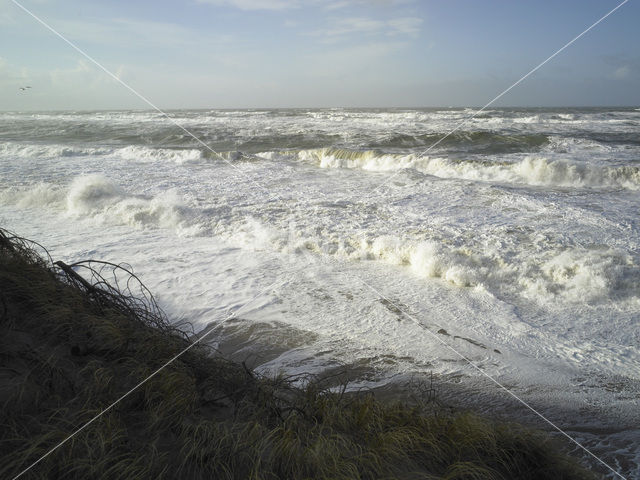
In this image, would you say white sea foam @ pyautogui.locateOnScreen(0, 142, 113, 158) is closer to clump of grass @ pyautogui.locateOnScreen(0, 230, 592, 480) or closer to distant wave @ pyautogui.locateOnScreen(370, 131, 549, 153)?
distant wave @ pyautogui.locateOnScreen(370, 131, 549, 153)

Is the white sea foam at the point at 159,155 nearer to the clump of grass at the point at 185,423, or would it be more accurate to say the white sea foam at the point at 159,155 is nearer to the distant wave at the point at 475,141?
the distant wave at the point at 475,141

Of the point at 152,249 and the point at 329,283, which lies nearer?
the point at 329,283

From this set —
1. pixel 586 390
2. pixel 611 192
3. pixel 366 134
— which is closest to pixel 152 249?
pixel 586 390

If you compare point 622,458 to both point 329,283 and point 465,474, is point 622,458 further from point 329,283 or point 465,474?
point 329,283

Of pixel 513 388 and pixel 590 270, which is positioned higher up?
pixel 590 270

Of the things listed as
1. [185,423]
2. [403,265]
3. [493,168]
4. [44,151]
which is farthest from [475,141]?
[185,423]

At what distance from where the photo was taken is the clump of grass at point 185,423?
183cm

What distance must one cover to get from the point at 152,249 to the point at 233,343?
11.3 ft

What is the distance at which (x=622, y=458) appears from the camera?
263 centimetres

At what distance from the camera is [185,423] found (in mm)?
2166

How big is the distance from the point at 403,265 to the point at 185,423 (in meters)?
4.47

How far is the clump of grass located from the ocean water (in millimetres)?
885

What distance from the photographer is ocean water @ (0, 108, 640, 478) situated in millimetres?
3652

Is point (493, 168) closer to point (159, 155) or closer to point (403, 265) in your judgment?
point (403, 265)
